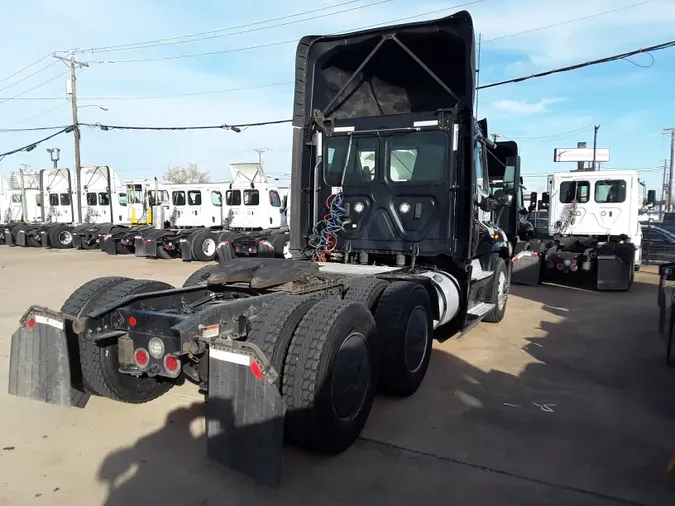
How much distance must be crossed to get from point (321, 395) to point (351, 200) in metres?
Result: 3.44

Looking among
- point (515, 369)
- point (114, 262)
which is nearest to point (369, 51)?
point (515, 369)

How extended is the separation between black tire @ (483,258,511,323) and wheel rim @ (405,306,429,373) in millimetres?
2803

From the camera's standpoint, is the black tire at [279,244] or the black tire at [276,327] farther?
the black tire at [279,244]

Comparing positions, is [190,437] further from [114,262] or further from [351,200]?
[114,262]

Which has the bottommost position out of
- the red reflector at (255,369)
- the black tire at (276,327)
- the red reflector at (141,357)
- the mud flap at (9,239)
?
the mud flap at (9,239)

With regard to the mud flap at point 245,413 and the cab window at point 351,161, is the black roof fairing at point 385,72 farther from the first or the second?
the mud flap at point 245,413

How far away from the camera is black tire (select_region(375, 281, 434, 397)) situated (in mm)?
4488

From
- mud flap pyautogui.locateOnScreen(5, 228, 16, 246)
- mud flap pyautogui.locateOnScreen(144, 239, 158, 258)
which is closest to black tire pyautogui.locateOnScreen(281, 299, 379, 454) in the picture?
mud flap pyautogui.locateOnScreen(144, 239, 158, 258)

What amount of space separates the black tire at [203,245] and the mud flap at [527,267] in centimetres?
990

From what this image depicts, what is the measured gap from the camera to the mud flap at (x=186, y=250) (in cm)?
1766

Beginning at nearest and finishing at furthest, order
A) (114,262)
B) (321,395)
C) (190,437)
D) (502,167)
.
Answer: (321,395) → (190,437) → (502,167) → (114,262)

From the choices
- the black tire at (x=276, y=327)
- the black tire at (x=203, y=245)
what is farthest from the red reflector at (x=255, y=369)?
the black tire at (x=203, y=245)

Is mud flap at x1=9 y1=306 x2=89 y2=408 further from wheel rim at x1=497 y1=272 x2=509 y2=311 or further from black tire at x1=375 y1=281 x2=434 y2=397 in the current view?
wheel rim at x1=497 y1=272 x2=509 y2=311

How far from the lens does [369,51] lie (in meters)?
6.49
